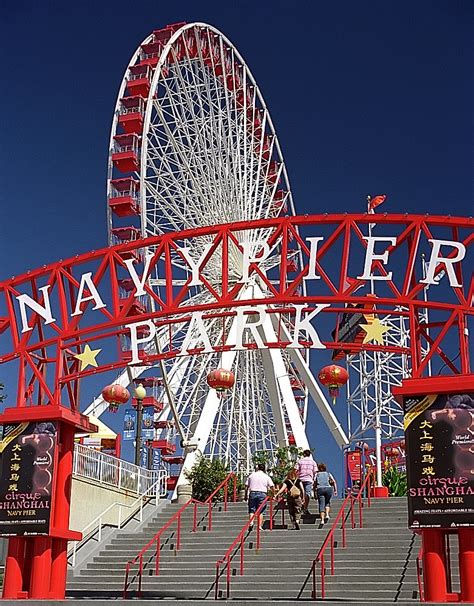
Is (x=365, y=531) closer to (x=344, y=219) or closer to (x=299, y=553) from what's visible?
(x=299, y=553)

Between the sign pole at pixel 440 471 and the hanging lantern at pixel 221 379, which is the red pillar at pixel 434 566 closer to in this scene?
the sign pole at pixel 440 471

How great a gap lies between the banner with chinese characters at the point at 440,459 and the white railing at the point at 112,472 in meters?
10.3

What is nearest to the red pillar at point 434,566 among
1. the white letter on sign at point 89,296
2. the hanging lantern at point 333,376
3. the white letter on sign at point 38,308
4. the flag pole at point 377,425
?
the flag pole at point 377,425

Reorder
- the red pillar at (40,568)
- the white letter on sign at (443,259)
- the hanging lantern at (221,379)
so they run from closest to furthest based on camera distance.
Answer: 1. the red pillar at (40,568)
2. the white letter on sign at (443,259)
3. the hanging lantern at (221,379)

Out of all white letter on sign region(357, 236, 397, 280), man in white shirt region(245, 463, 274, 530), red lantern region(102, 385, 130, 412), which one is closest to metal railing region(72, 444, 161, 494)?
red lantern region(102, 385, 130, 412)

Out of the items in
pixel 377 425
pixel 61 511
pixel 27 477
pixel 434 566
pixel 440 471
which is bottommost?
pixel 434 566

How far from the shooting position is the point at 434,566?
43.6 feet

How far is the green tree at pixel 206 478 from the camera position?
26.3m

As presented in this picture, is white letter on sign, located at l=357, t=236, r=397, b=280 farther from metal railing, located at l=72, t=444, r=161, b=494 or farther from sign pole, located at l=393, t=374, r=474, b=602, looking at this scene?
metal railing, located at l=72, t=444, r=161, b=494

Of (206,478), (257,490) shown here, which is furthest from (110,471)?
(257,490)

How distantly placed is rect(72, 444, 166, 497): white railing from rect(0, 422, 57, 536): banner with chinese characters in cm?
614

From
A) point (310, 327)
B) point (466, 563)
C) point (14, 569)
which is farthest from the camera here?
point (310, 327)

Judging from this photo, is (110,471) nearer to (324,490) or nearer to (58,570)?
(324,490)

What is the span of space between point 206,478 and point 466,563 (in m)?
14.1
